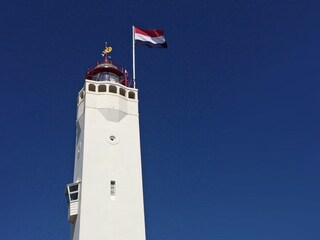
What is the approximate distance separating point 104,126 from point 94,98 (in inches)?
116

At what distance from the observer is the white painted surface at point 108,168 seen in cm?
3431

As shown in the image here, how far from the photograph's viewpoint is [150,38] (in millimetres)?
46062

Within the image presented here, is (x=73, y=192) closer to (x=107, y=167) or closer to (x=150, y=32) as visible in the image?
(x=107, y=167)

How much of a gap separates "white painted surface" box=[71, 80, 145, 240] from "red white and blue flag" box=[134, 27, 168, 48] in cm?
598

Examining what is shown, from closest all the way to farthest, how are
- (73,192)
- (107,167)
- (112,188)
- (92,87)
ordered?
(73,192) < (112,188) < (107,167) < (92,87)

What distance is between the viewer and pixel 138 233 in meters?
34.9

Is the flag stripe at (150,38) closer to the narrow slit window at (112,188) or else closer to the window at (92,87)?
the window at (92,87)

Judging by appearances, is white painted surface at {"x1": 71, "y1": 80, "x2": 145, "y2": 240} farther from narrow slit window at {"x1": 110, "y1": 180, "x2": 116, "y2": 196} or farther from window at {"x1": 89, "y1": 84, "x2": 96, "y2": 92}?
window at {"x1": 89, "y1": 84, "x2": 96, "y2": 92}

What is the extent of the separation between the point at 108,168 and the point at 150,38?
15007 mm

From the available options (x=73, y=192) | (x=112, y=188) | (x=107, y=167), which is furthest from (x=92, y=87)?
(x=73, y=192)

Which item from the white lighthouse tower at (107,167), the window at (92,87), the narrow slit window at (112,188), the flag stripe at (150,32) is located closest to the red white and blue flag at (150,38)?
the flag stripe at (150,32)

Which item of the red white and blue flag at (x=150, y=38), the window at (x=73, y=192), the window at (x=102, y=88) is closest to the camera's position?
the window at (x=73, y=192)

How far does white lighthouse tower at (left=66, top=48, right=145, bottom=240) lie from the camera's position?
34406 mm

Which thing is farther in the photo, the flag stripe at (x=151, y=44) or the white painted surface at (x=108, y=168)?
the flag stripe at (x=151, y=44)
